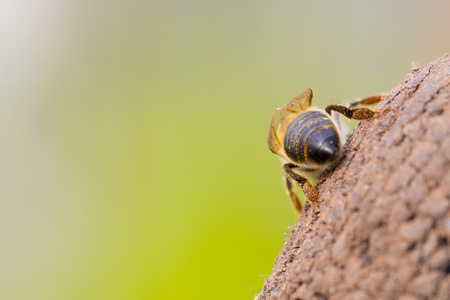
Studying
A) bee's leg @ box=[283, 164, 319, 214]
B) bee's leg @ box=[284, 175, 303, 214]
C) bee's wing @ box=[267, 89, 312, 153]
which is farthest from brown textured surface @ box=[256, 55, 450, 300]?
bee's leg @ box=[284, 175, 303, 214]

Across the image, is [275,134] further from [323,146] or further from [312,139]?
[323,146]

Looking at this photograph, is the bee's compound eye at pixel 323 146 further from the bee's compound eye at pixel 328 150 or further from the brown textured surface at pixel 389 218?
the brown textured surface at pixel 389 218

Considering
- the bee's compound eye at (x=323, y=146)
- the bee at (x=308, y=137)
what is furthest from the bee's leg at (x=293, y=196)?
the bee's compound eye at (x=323, y=146)

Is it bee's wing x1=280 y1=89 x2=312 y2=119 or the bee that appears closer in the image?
the bee

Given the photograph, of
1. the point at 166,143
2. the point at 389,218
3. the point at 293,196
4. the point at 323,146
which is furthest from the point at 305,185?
the point at 166,143

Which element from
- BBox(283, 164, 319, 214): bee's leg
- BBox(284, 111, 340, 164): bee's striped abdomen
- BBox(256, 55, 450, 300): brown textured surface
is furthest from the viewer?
BBox(284, 111, 340, 164): bee's striped abdomen

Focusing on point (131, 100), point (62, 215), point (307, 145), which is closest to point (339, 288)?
point (307, 145)

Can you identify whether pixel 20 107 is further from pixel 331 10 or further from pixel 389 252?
pixel 389 252

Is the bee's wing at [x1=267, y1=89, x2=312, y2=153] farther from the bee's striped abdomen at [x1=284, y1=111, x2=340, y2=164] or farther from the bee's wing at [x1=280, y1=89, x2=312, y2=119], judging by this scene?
the bee's striped abdomen at [x1=284, y1=111, x2=340, y2=164]
